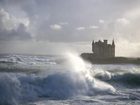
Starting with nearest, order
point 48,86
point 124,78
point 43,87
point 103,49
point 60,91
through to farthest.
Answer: point 60,91, point 43,87, point 48,86, point 124,78, point 103,49

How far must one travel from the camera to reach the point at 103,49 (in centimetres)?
9819

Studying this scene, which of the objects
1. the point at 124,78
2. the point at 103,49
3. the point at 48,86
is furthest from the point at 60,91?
the point at 103,49

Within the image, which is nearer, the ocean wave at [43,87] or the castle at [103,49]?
the ocean wave at [43,87]

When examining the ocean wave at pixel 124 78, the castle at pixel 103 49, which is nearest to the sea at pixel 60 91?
the ocean wave at pixel 124 78

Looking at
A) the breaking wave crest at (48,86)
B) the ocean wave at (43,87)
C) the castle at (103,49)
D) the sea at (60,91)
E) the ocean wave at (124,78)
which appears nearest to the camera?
the sea at (60,91)

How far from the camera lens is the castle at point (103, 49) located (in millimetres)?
97812

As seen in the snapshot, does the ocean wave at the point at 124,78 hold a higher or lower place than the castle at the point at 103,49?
lower

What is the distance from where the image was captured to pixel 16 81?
1606 cm

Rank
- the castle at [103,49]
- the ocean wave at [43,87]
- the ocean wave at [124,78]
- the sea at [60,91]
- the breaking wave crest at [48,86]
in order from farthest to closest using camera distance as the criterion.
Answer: the castle at [103,49] < the ocean wave at [124,78] < the breaking wave crest at [48,86] < the ocean wave at [43,87] < the sea at [60,91]

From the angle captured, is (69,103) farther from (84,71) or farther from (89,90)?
(84,71)

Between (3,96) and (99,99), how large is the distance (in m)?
4.88

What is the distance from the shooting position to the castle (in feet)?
321

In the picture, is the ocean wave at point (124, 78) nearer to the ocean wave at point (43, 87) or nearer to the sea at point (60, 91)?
the sea at point (60, 91)

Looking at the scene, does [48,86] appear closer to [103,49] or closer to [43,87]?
[43,87]
